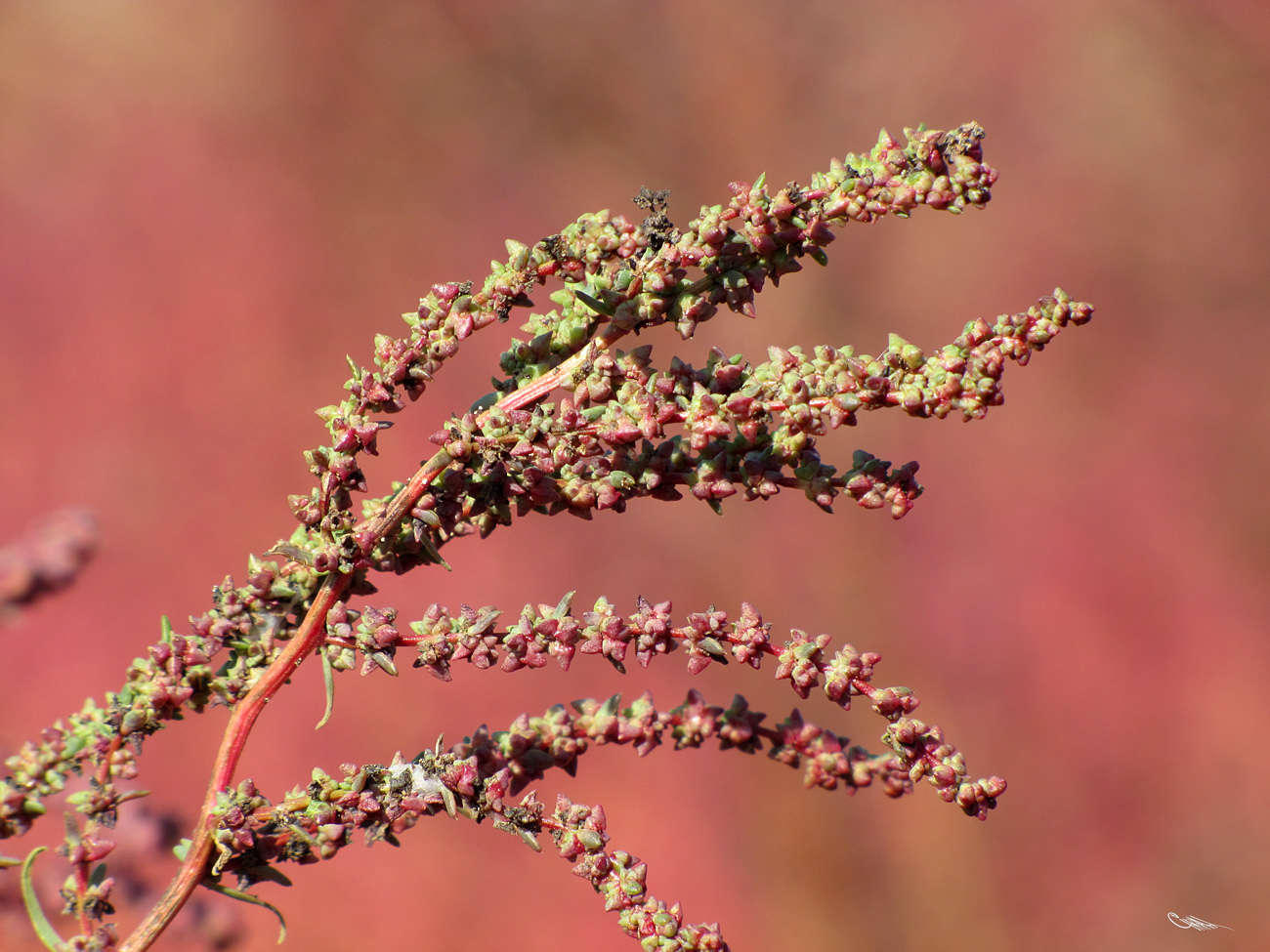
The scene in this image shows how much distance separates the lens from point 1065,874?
6.14m

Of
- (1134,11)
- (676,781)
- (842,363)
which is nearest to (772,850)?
(676,781)

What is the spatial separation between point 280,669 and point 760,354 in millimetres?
5817

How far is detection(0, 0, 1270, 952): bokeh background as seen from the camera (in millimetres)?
5988

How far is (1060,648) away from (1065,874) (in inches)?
60.1

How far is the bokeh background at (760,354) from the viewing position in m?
5.99

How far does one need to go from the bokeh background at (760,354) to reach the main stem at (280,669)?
170 inches

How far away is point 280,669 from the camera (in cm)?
127

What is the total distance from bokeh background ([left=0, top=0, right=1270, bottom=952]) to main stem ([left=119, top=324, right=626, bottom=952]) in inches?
170
